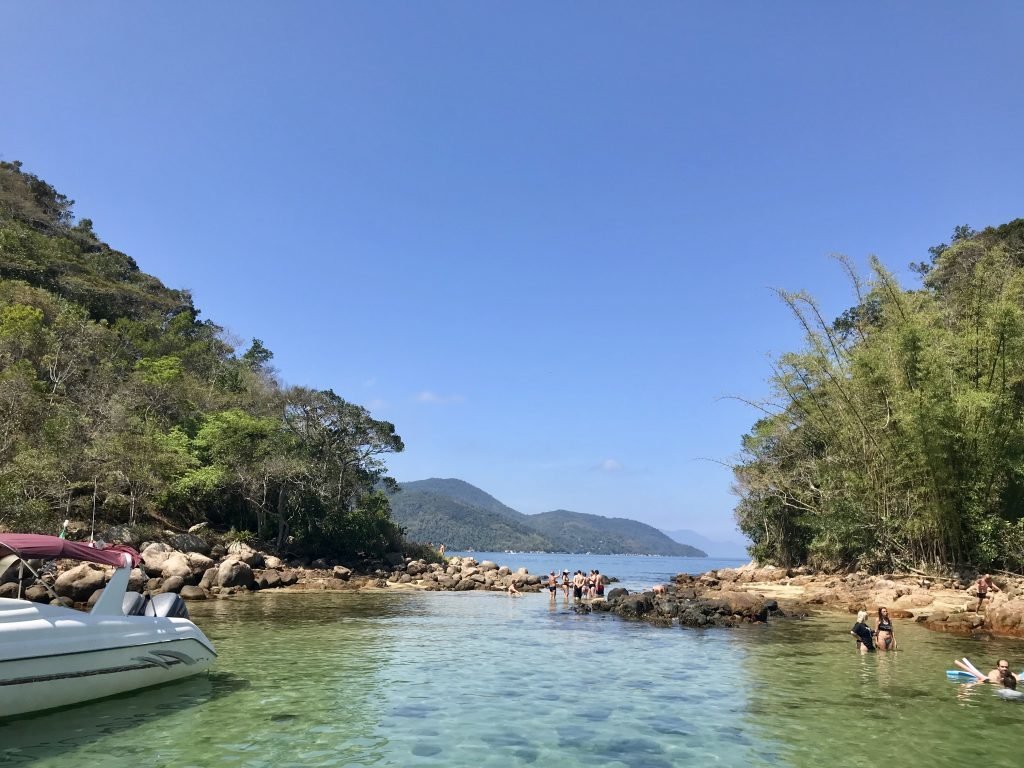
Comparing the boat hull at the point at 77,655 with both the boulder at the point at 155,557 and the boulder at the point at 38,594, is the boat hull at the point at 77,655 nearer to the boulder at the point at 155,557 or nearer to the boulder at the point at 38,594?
the boulder at the point at 38,594

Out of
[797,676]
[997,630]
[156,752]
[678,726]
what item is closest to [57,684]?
[156,752]

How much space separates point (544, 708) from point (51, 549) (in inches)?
314

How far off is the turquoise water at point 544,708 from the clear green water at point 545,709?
43mm

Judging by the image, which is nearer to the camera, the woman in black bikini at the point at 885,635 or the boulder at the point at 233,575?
the woman in black bikini at the point at 885,635

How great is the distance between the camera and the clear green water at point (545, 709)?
793 cm

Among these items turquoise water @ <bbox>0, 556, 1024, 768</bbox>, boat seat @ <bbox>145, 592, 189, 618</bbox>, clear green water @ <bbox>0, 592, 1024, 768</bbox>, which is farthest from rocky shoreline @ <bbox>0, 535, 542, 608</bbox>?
boat seat @ <bbox>145, 592, 189, 618</bbox>

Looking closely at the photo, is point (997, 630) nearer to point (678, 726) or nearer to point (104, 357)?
point (678, 726)

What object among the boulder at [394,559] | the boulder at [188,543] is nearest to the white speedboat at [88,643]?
the boulder at [188,543]

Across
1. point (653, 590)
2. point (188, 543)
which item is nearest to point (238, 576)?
point (188, 543)

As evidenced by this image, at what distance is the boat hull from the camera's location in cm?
836

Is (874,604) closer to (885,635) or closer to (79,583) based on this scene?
(885,635)

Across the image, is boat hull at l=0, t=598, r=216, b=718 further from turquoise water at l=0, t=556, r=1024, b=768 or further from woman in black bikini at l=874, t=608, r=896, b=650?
woman in black bikini at l=874, t=608, r=896, b=650

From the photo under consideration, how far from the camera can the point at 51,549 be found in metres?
9.64

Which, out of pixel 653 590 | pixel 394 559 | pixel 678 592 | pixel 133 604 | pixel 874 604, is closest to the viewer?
pixel 133 604
